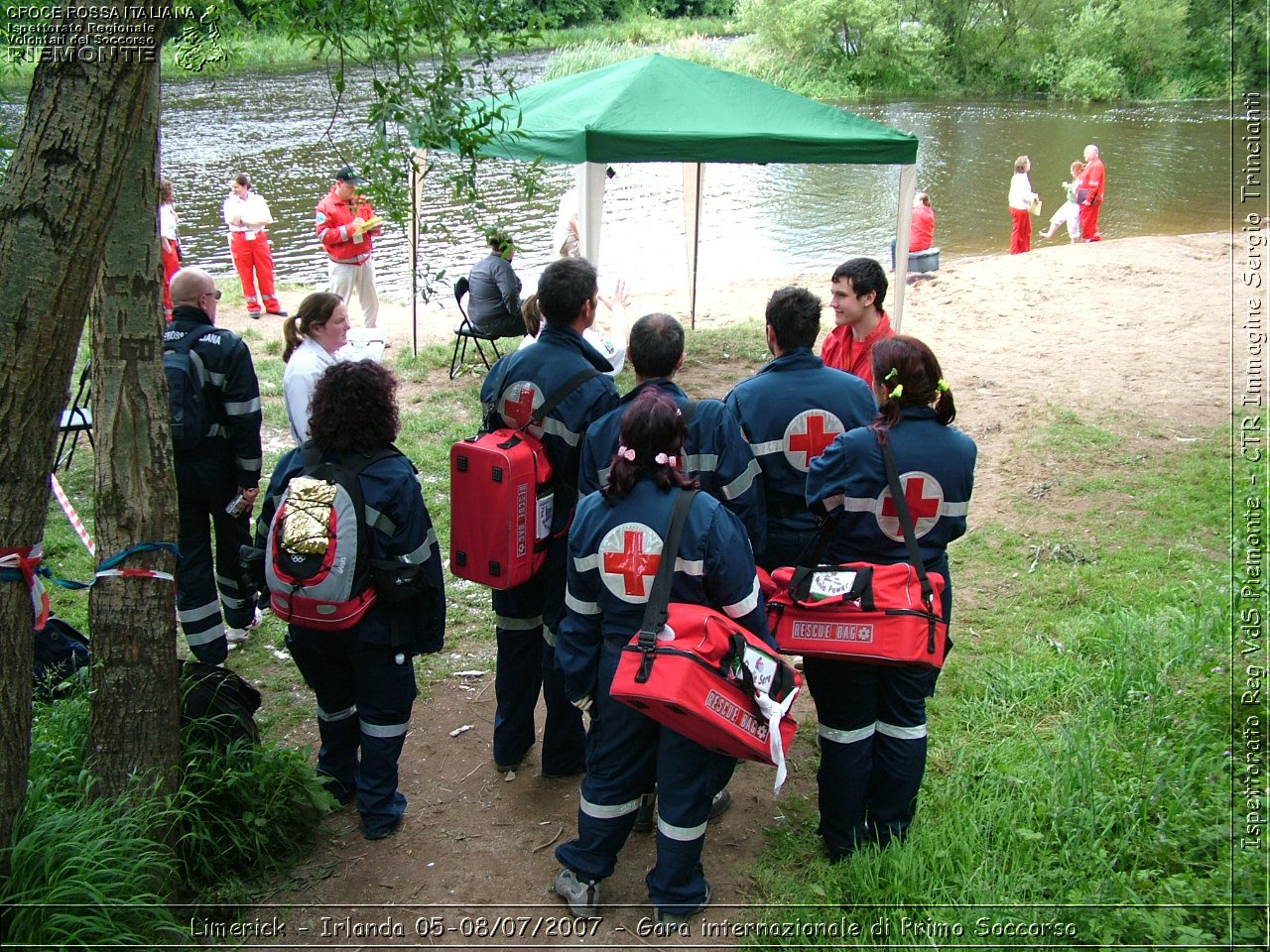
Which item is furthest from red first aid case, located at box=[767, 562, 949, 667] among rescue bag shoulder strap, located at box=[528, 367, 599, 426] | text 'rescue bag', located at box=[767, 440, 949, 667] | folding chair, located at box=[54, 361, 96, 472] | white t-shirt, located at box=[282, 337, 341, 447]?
folding chair, located at box=[54, 361, 96, 472]

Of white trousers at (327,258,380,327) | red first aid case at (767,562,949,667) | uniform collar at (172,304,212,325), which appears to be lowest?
white trousers at (327,258,380,327)

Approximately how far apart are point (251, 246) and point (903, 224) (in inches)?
273

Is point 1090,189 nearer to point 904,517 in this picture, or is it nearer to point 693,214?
point 693,214

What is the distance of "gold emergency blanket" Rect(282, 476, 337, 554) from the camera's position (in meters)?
3.53

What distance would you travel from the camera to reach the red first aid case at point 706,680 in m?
2.96

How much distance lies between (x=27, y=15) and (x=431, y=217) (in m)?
14.4

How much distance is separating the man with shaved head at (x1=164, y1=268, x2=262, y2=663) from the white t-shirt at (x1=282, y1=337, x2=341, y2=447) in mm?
239

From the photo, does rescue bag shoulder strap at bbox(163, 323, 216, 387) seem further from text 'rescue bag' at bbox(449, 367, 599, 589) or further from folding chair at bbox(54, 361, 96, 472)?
folding chair at bbox(54, 361, 96, 472)

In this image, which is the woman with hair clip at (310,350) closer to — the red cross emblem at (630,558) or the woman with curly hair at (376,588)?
the woman with curly hair at (376,588)

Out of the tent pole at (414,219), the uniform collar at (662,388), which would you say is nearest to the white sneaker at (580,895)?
the uniform collar at (662,388)

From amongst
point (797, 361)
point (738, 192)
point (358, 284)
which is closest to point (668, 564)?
point (797, 361)

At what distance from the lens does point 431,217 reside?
17.7 metres

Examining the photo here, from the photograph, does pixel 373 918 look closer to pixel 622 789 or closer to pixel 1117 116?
pixel 622 789

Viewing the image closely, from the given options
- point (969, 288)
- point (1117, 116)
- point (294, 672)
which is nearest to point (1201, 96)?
point (1117, 116)
